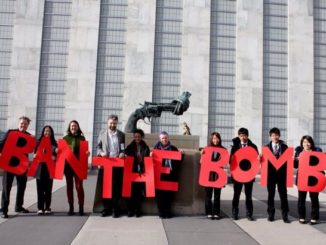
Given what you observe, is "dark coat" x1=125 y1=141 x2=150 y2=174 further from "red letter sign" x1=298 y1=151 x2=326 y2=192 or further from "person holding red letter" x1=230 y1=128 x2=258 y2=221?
"red letter sign" x1=298 y1=151 x2=326 y2=192

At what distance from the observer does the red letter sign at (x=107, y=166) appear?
8285 millimetres

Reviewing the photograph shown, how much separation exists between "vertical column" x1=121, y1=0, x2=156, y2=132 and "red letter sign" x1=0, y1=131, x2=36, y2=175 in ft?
58.1

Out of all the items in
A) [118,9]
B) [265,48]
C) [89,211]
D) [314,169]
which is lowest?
[89,211]

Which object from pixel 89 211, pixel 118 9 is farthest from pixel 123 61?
→ pixel 89 211

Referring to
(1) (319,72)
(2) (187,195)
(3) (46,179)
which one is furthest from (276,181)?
(1) (319,72)

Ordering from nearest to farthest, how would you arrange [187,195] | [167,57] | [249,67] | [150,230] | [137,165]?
[150,230] < [137,165] < [187,195] < [167,57] < [249,67]

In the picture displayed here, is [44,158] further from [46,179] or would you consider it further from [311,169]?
[311,169]

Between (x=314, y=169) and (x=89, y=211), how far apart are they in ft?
16.7

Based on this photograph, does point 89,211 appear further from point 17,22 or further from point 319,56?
point 319,56

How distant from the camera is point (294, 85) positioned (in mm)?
27750

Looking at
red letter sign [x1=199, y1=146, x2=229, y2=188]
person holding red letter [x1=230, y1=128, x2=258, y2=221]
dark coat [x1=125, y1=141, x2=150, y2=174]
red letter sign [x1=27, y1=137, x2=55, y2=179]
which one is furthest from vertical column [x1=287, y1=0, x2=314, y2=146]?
red letter sign [x1=27, y1=137, x2=55, y2=179]

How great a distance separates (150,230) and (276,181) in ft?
9.95

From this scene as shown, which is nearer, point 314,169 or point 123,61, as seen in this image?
point 314,169

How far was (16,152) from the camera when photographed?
8.41 meters
